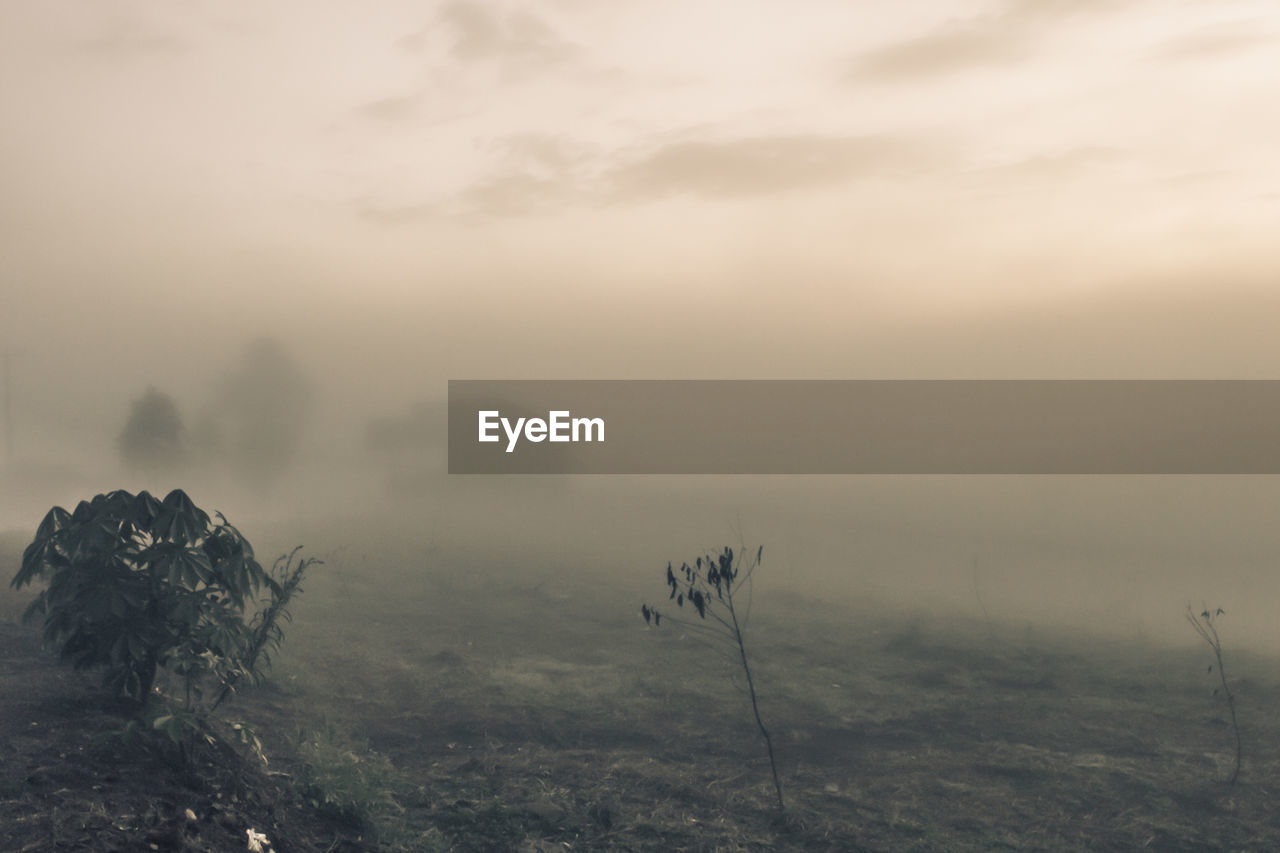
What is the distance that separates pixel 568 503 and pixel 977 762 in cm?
4742

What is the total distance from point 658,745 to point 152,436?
133 feet

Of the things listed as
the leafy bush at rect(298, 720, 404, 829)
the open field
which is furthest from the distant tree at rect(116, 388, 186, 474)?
the leafy bush at rect(298, 720, 404, 829)

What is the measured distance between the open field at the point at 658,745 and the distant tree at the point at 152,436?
25.0 metres

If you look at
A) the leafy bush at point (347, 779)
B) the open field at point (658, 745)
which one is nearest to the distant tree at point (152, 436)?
the open field at point (658, 745)

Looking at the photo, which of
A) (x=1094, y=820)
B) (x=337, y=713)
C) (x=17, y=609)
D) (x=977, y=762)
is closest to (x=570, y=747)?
(x=337, y=713)

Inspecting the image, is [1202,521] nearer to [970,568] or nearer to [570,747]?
[970,568]

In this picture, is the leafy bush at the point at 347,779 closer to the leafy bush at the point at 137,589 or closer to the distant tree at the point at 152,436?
the leafy bush at the point at 137,589

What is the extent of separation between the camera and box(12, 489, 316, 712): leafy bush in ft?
27.8

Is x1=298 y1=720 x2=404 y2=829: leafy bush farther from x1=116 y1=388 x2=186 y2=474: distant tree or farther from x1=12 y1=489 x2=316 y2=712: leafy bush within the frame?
x1=116 y1=388 x2=186 y2=474: distant tree

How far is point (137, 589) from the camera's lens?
28.3 ft

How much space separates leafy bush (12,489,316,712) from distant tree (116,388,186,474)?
3921 cm

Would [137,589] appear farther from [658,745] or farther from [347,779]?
[658,745]

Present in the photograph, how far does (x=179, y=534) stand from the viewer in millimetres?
8688

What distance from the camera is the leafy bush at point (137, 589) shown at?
846cm
